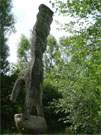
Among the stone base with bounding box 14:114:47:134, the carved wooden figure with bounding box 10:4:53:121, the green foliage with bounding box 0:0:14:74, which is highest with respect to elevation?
the green foliage with bounding box 0:0:14:74

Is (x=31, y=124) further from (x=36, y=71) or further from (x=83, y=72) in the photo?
(x=83, y=72)

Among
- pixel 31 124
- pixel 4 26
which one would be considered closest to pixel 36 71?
pixel 31 124

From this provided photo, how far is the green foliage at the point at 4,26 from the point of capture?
3666 cm

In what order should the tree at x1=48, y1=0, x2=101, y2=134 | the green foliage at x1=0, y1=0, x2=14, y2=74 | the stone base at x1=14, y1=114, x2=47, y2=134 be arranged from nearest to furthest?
the stone base at x1=14, y1=114, x2=47, y2=134, the tree at x1=48, y1=0, x2=101, y2=134, the green foliage at x1=0, y1=0, x2=14, y2=74

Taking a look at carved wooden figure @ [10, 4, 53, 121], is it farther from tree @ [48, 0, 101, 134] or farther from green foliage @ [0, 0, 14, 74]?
green foliage @ [0, 0, 14, 74]

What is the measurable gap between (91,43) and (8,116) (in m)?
13.0

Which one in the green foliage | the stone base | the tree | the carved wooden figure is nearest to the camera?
the stone base

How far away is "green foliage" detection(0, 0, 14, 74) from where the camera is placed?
3666 centimetres

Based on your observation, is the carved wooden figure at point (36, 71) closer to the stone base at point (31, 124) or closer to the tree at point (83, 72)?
the stone base at point (31, 124)

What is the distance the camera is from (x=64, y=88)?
26344 mm

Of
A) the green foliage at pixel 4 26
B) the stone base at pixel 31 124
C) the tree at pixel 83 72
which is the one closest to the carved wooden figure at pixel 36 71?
the stone base at pixel 31 124

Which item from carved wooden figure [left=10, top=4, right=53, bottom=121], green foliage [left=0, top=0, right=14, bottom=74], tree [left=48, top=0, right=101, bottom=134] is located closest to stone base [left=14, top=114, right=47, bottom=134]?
carved wooden figure [left=10, top=4, right=53, bottom=121]

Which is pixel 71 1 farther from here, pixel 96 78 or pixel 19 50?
pixel 19 50

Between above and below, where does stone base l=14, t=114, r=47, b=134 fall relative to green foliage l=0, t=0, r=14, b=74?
→ below
